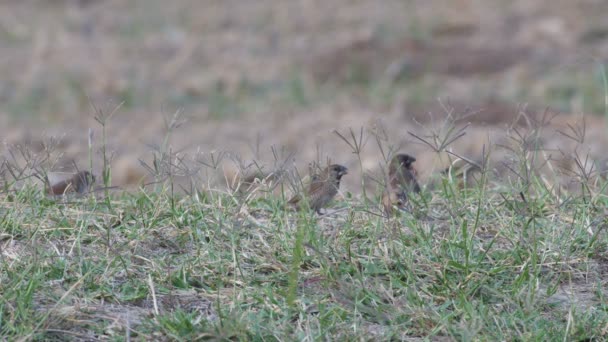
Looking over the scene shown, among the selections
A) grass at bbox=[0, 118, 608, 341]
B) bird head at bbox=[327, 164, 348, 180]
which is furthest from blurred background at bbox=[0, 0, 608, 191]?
grass at bbox=[0, 118, 608, 341]

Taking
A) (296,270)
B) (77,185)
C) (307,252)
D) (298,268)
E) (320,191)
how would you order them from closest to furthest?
(296,270)
(298,268)
(307,252)
(320,191)
(77,185)

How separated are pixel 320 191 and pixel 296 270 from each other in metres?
1.21

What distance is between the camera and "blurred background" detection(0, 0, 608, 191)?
43.4ft

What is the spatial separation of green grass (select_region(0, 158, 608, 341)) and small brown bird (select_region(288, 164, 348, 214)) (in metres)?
0.09

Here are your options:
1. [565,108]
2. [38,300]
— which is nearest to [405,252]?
[38,300]

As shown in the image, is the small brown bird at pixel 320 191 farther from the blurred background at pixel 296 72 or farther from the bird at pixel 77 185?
the blurred background at pixel 296 72

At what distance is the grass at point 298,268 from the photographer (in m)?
3.99

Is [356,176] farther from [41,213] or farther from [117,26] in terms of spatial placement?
[117,26]

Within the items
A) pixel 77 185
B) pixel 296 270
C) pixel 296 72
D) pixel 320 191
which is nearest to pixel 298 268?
pixel 296 270

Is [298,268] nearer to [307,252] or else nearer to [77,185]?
[307,252]

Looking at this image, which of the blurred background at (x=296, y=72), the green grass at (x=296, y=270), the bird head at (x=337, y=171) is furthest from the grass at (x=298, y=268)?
the blurred background at (x=296, y=72)

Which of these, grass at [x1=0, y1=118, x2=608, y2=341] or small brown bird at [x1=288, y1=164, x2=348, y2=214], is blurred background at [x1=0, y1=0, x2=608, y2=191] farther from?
grass at [x1=0, y1=118, x2=608, y2=341]

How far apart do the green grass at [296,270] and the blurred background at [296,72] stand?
5962 mm

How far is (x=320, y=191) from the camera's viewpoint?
5129mm
